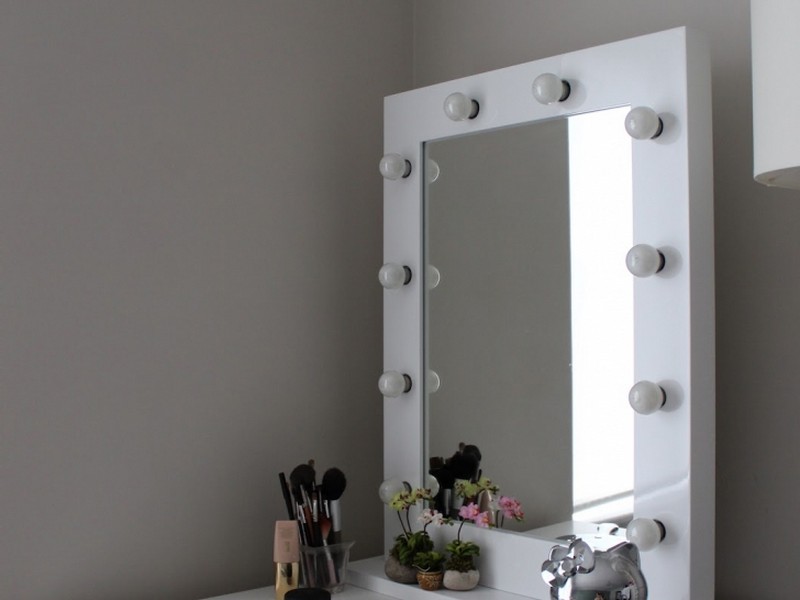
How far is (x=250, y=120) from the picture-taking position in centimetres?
154

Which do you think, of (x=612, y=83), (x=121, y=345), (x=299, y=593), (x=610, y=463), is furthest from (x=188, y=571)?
(x=612, y=83)

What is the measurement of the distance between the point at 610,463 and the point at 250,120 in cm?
78

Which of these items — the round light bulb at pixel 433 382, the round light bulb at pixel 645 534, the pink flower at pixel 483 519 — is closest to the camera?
the round light bulb at pixel 645 534

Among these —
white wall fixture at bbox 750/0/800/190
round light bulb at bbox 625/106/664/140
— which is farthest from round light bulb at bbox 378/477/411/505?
white wall fixture at bbox 750/0/800/190

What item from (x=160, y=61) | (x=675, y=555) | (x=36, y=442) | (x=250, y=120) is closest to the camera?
(x=675, y=555)

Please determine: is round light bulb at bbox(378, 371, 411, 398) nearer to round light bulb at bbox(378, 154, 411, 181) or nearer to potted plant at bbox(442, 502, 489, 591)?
potted plant at bbox(442, 502, 489, 591)

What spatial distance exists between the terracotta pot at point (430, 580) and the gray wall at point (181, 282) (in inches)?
12.1

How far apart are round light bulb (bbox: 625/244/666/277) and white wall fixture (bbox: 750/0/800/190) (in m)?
0.23

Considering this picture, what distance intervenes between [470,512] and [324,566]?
23 cm

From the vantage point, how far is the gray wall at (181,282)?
4.29ft

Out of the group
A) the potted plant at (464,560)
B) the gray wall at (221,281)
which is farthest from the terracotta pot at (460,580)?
the gray wall at (221,281)

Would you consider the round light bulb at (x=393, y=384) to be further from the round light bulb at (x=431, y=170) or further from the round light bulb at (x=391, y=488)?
the round light bulb at (x=431, y=170)

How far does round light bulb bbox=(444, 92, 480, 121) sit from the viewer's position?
4.65ft

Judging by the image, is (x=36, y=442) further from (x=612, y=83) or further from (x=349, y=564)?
(x=612, y=83)
